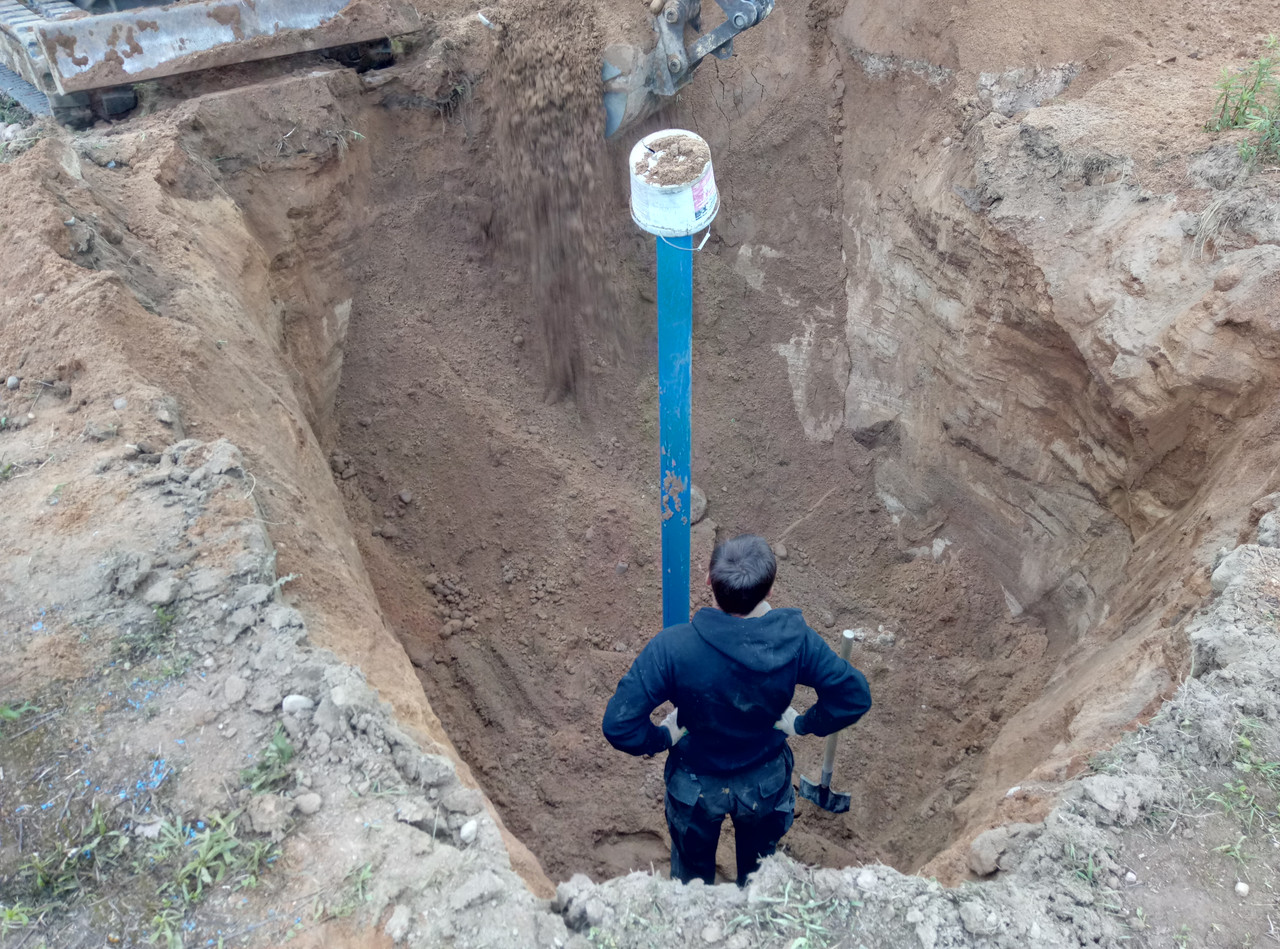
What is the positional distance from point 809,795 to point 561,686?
1303 mm

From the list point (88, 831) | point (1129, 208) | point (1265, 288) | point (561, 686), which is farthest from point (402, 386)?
point (1265, 288)

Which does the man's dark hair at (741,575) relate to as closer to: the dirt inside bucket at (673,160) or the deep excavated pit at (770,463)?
the dirt inside bucket at (673,160)

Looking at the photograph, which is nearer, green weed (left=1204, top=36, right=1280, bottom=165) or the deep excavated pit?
green weed (left=1204, top=36, right=1280, bottom=165)

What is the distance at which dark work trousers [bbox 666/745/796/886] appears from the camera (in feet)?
8.71

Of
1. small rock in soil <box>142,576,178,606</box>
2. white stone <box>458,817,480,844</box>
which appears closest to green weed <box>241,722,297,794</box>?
white stone <box>458,817,480,844</box>

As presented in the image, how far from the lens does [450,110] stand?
15.4 ft

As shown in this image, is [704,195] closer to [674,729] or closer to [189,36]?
[674,729]

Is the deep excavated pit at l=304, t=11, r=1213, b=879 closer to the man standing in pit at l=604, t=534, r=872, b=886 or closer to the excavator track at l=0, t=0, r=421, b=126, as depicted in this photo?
the excavator track at l=0, t=0, r=421, b=126

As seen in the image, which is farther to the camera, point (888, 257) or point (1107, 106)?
point (888, 257)

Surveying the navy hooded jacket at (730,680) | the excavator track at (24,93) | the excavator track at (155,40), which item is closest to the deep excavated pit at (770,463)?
the excavator track at (155,40)

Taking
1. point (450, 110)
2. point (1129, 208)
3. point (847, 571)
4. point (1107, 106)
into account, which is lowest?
point (847, 571)

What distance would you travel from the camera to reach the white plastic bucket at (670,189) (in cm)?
233

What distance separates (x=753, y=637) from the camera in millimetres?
2293

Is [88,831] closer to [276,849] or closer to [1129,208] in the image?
[276,849]
